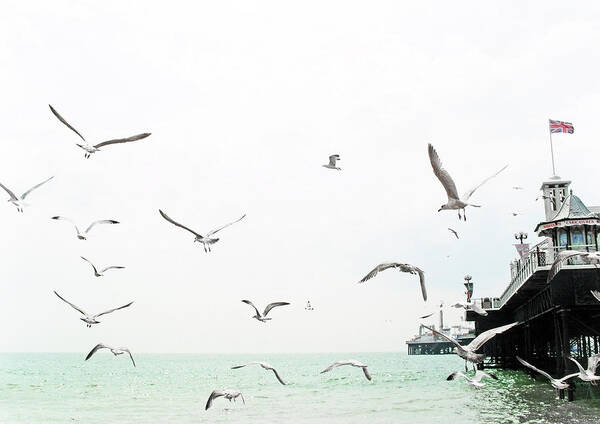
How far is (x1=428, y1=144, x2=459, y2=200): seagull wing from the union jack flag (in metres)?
31.9

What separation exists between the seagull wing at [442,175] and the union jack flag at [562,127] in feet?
105

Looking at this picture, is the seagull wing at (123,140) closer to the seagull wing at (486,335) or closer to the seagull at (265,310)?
the seagull at (265,310)

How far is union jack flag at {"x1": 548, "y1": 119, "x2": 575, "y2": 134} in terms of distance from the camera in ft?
150

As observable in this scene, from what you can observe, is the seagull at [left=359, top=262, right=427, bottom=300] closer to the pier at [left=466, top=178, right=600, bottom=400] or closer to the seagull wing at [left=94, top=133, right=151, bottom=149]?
the seagull wing at [left=94, top=133, right=151, bottom=149]

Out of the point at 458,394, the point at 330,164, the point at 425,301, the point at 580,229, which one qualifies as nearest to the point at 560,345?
the point at 580,229

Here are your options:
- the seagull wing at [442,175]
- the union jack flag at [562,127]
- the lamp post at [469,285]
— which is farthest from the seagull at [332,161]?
the lamp post at [469,285]

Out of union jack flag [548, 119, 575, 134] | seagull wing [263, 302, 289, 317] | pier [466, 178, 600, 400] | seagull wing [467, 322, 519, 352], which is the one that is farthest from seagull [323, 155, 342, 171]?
union jack flag [548, 119, 575, 134]

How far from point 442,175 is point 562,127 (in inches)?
1334

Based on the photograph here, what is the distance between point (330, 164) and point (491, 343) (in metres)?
65.6

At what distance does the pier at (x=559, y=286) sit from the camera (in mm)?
34469

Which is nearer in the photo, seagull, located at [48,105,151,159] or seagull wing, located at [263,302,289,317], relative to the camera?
seagull, located at [48,105,151,159]

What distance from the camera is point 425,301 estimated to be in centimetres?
1488

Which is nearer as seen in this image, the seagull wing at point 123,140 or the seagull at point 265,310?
the seagull wing at point 123,140

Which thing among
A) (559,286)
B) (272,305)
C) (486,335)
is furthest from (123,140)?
(559,286)
